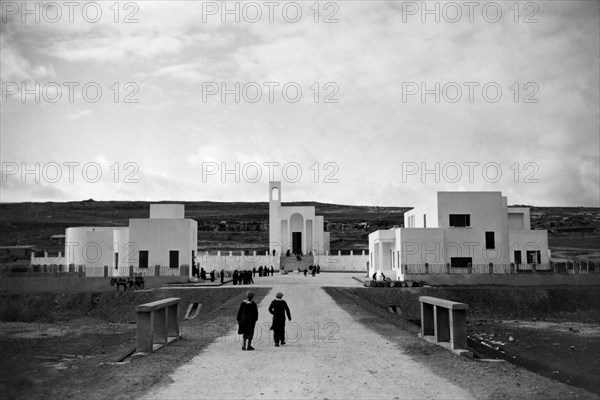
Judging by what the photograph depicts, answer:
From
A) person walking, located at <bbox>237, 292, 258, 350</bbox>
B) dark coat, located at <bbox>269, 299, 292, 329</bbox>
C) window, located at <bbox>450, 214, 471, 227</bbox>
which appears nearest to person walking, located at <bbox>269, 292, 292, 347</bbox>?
dark coat, located at <bbox>269, 299, 292, 329</bbox>

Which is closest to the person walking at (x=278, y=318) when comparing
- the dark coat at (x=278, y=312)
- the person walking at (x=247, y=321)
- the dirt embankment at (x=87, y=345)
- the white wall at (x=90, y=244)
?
the dark coat at (x=278, y=312)

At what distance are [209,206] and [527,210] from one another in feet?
451

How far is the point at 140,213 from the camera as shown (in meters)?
160

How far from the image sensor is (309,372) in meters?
12.6

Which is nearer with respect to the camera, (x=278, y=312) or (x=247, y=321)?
(x=247, y=321)

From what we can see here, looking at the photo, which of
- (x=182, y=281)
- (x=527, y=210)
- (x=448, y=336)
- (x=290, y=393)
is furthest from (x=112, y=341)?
(x=527, y=210)

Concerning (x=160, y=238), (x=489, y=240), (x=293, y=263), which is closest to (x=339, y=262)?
(x=293, y=263)

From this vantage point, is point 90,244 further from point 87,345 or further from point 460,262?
point 87,345

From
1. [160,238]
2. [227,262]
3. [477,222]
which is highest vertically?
[477,222]

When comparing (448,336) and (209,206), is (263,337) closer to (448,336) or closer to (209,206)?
(448,336)

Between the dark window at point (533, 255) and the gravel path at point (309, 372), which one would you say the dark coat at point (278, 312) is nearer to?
the gravel path at point (309, 372)

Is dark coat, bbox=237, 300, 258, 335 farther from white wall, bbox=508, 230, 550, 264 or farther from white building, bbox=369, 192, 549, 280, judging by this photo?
white wall, bbox=508, 230, 550, 264

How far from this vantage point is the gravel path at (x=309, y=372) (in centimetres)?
1068

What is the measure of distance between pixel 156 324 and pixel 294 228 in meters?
59.1
